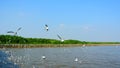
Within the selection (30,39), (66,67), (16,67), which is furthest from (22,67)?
(30,39)

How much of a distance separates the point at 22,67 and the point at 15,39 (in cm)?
7545

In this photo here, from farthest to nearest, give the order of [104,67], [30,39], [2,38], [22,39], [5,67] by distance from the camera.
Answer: [30,39]
[22,39]
[2,38]
[104,67]
[5,67]

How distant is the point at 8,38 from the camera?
4013 inches

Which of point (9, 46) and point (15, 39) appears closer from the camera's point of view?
point (9, 46)

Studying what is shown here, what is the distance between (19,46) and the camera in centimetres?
9150

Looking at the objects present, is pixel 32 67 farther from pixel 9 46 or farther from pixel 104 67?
pixel 9 46

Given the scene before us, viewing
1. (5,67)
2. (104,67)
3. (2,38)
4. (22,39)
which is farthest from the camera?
(22,39)

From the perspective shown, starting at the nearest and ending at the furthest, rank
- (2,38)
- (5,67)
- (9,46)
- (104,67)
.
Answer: (5,67) → (104,67) → (9,46) → (2,38)

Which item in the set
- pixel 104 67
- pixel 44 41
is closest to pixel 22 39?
pixel 44 41

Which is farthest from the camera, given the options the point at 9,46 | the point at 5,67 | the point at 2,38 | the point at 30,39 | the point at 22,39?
the point at 30,39

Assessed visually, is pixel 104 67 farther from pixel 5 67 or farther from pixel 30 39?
pixel 30 39

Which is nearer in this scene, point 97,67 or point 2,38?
point 97,67

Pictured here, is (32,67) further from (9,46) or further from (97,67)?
(9,46)

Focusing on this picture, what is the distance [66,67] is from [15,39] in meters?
75.6
